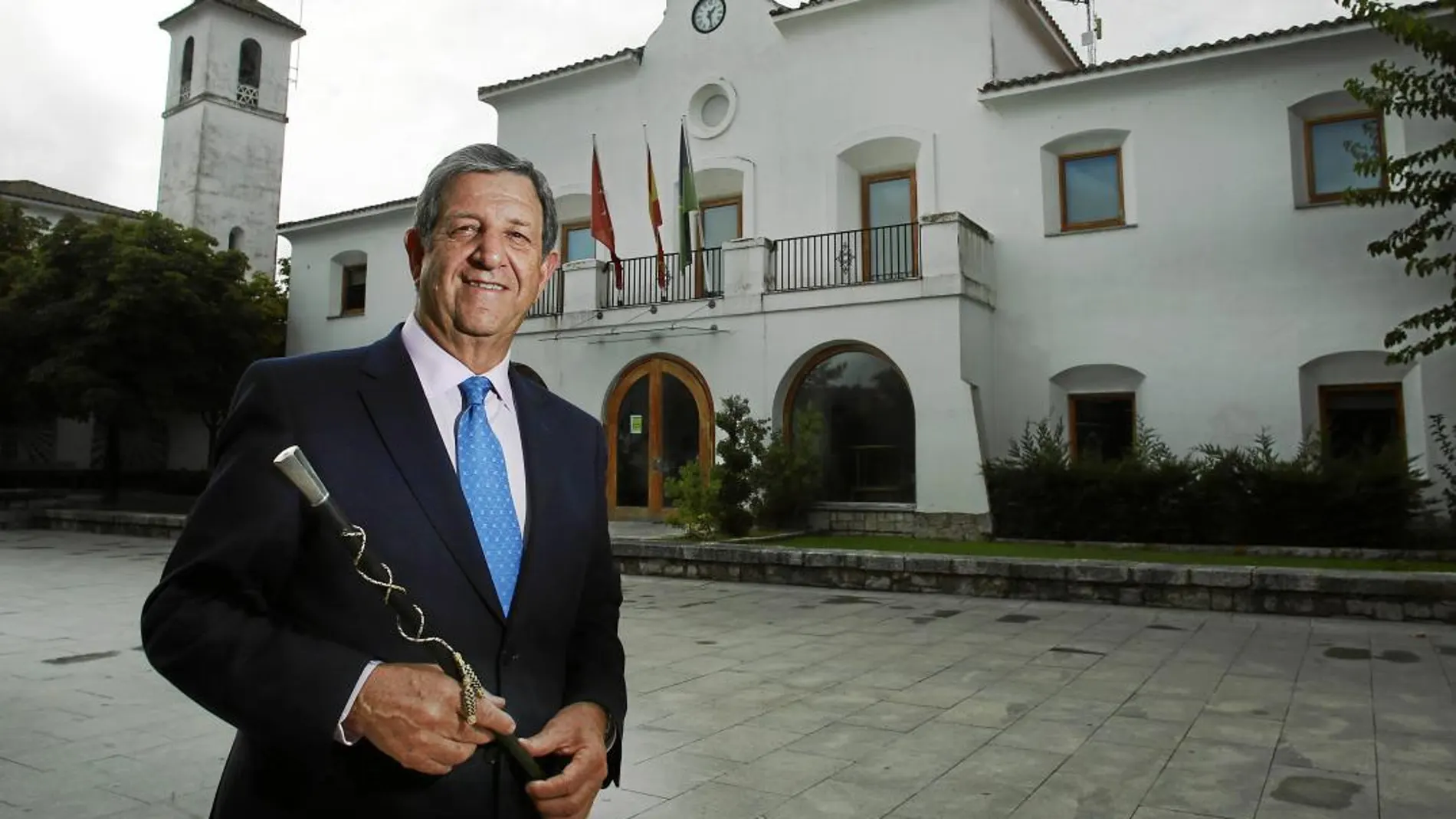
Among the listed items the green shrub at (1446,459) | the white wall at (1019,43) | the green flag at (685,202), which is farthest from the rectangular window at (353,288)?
the green shrub at (1446,459)

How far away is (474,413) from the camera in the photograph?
163cm

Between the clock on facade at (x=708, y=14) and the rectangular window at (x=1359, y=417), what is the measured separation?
1201cm

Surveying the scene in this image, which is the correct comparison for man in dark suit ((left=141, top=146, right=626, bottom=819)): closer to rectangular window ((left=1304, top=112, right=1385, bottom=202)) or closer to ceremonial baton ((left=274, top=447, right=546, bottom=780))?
ceremonial baton ((left=274, top=447, right=546, bottom=780))

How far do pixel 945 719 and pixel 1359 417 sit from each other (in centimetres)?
1021

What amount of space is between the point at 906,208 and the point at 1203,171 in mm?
4553

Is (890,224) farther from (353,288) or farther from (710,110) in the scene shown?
(353,288)

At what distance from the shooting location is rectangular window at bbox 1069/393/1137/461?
13094 millimetres

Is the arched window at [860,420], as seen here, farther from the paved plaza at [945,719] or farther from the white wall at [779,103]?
the paved plaza at [945,719]

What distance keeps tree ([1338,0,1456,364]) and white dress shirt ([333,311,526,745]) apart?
11.7 meters

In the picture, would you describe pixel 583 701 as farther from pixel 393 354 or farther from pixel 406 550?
pixel 393 354

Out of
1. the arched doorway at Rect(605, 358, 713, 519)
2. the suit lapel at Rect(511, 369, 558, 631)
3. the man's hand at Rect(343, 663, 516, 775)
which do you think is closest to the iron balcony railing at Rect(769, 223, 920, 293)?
the arched doorway at Rect(605, 358, 713, 519)

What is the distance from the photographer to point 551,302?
55.9 ft

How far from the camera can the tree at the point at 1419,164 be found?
973 centimetres

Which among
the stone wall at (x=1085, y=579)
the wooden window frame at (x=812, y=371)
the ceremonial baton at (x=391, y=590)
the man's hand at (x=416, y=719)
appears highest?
the wooden window frame at (x=812, y=371)
